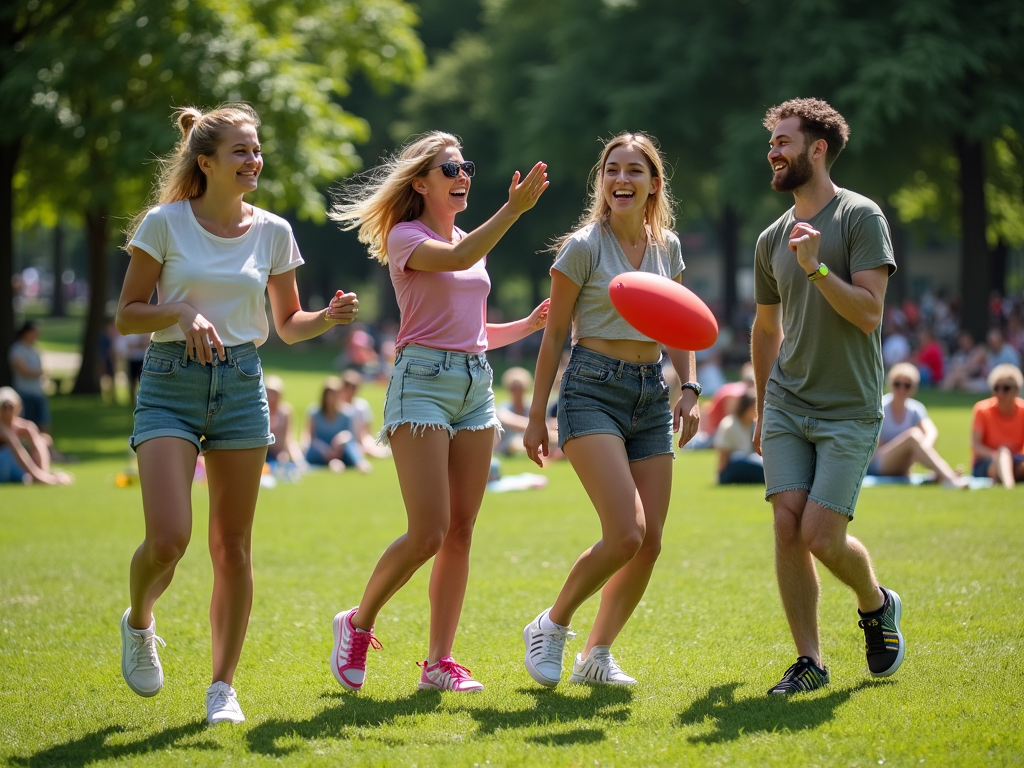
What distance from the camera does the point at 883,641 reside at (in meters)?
5.52

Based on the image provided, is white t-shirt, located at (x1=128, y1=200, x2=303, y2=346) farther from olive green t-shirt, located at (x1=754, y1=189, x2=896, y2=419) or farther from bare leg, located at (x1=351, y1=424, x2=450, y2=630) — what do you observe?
olive green t-shirt, located at (x1=754, y1=189, x2=896, y2=419)

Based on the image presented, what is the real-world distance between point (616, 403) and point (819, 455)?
975 mm

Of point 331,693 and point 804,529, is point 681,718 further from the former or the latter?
point 331,693

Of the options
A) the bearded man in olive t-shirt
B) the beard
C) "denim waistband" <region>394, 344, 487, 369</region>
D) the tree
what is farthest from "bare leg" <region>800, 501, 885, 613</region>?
the tree

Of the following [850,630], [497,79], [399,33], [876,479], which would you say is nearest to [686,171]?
[497,79]

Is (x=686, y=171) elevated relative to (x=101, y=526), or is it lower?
elevated

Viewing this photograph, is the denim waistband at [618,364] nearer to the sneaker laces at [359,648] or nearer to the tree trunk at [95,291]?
the sneaker laces at [359,648]

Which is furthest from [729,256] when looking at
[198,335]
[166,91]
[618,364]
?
[198,335]

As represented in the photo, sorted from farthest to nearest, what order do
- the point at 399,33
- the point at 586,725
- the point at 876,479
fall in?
the point at 399,33 → the point at 876,479 → the point at 586,725

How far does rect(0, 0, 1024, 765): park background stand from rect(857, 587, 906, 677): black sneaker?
84 mm

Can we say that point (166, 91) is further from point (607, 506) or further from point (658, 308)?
point (607, 506)

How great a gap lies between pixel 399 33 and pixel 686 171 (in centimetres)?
1304

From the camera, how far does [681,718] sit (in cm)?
503

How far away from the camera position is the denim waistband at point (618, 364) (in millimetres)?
5504
